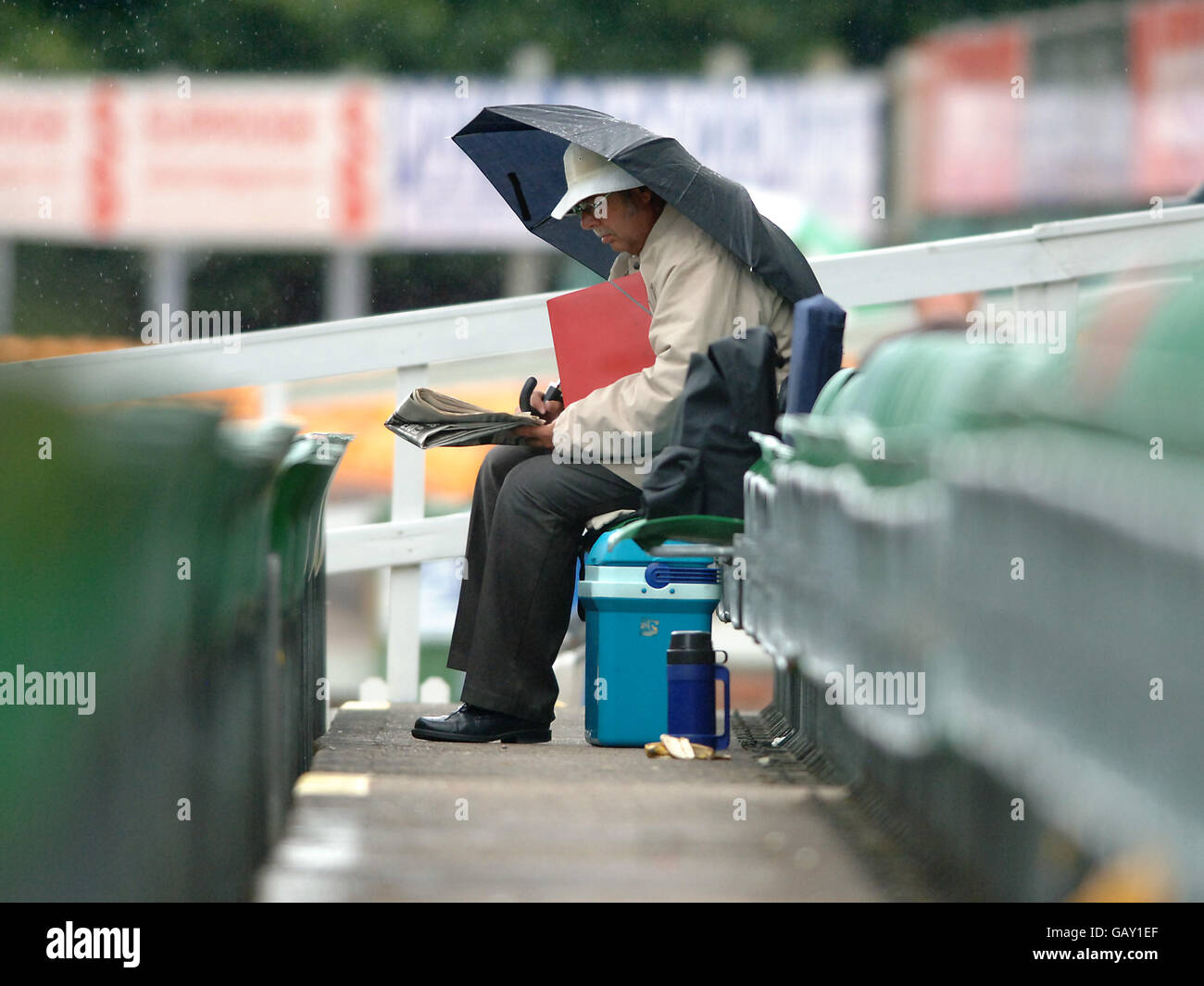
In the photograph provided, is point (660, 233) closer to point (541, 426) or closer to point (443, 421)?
point (541, 426)

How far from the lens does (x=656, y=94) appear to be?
51.2 ft

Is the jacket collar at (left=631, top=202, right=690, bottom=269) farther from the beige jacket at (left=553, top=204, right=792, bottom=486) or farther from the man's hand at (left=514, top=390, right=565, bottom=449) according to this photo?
the man's hand at (left=514, top=390, right=565, bottom=449)

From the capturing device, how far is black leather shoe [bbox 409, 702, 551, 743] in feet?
12.7

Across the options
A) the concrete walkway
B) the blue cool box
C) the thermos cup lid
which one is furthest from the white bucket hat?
the concrete walkway

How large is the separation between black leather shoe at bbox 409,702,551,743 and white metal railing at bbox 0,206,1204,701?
147cm

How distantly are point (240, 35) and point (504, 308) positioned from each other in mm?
12910

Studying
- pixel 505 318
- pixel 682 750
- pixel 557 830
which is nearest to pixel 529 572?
pixel 682 750

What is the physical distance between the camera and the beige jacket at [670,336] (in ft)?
12.4

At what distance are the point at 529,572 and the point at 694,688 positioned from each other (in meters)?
0.39

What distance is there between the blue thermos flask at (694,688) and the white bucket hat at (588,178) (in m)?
0.89

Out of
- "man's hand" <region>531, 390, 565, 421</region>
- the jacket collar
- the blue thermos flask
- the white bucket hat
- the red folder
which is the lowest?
the blue thermos flask

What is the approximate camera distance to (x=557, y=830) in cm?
277
